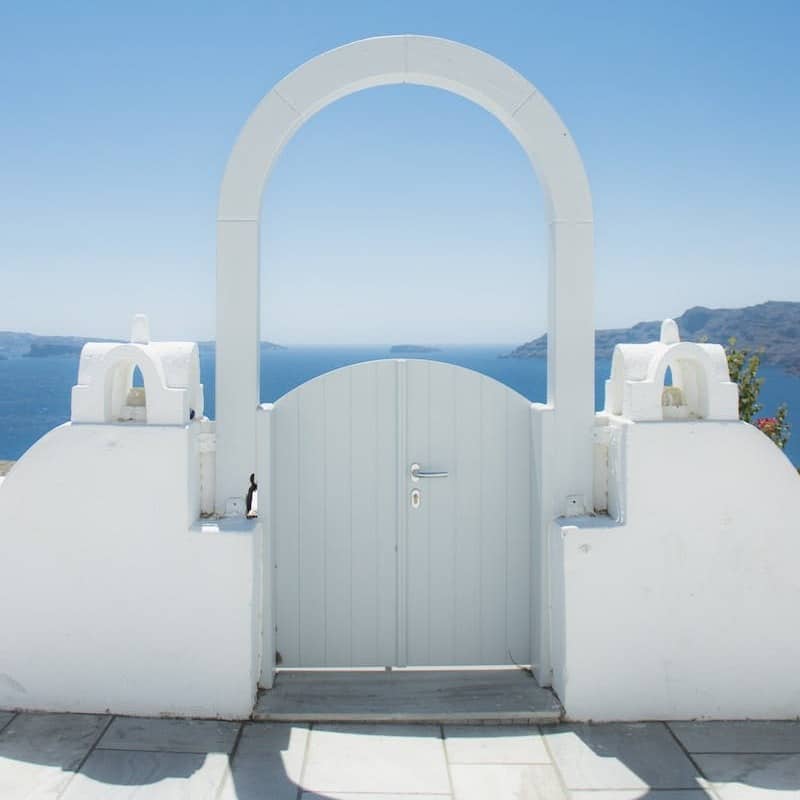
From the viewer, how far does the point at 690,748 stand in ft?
12.8

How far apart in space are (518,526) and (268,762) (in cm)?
198

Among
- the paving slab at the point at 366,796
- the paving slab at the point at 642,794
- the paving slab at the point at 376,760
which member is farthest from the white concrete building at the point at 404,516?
the paving slab at the point at 366,796

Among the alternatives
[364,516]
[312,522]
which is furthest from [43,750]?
[364,516]

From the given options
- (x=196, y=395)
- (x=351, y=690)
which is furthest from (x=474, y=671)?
(x=196, y=395)

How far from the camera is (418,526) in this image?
4680 millimetres

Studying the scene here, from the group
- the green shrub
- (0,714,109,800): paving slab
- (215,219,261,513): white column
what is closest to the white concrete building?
(215,219,261,513): white column

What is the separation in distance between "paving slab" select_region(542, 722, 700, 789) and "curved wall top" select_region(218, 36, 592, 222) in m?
2.89

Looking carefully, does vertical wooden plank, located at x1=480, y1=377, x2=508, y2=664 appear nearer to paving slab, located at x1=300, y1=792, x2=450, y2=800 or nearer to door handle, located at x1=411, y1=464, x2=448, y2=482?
door handle, located at x1=411, y1=464, x2=448, y2=482

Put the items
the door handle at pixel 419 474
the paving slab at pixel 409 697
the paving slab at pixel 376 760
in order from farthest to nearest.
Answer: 1. the door handle at pixel 419 474
2. the paving slab at pixel 409 697
3. the paving slab at pixel 376 760

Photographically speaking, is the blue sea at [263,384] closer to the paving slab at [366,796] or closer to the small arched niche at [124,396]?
the small arched niche at [124,396]

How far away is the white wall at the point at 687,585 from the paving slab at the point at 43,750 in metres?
2.57

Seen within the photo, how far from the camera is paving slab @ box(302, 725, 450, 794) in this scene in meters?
3.52

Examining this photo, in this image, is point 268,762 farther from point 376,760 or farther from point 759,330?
point 759,330

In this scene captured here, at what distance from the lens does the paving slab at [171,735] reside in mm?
3842
